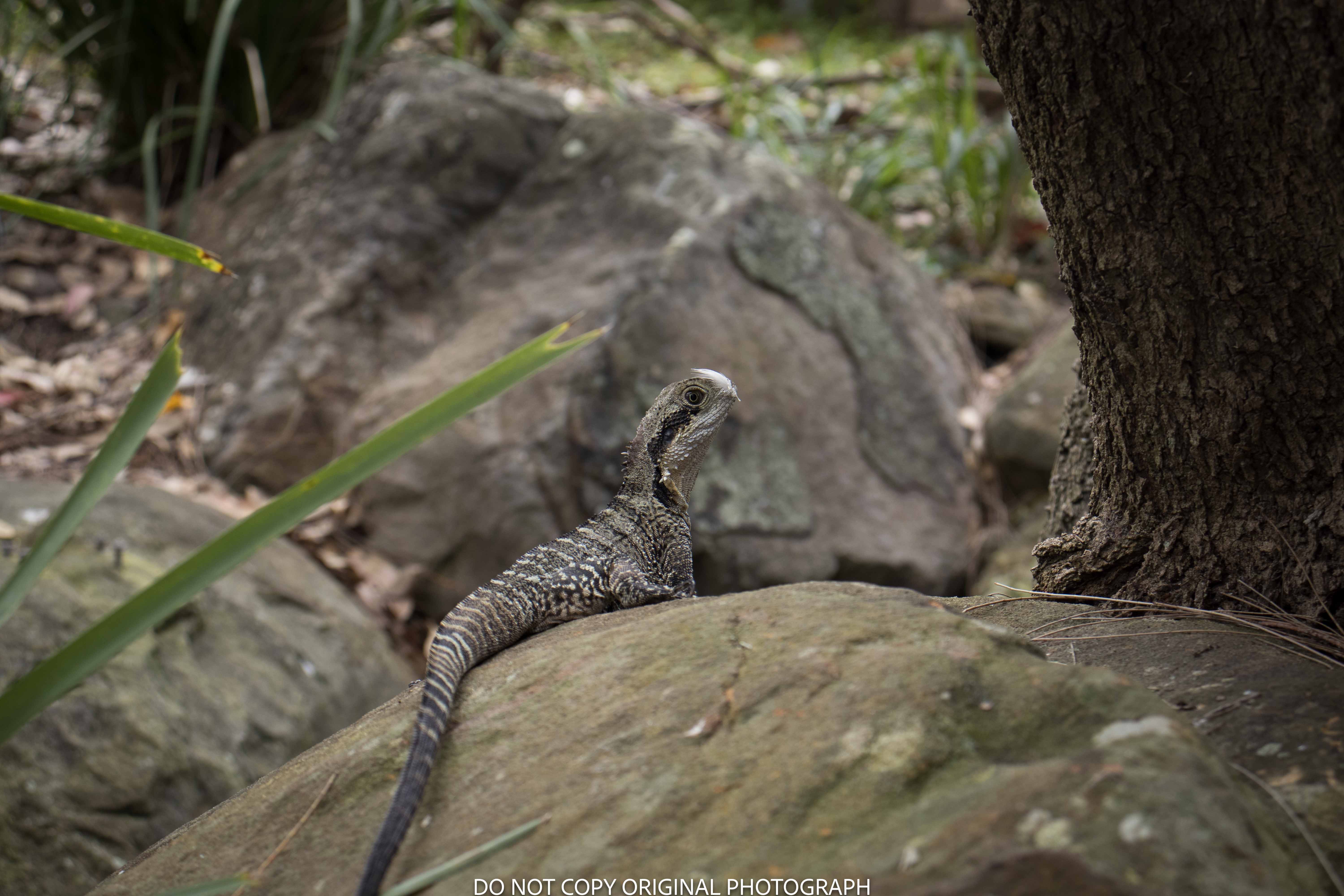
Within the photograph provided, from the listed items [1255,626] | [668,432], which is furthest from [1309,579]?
[668,432]

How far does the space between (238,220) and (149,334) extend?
1000 millimetres

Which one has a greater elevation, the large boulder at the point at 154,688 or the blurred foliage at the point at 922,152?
the blurred foliage at the point at 922,152

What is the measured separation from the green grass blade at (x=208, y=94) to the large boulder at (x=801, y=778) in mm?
4611

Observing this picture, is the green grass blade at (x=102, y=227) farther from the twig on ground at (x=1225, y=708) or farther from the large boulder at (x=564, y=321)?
the large boulder at (x=564, y=321)

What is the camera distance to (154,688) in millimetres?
3994

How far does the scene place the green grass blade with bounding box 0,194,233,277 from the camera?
1.98m

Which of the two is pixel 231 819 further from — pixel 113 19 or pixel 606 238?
pixel 113 19

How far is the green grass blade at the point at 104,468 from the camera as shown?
185cm

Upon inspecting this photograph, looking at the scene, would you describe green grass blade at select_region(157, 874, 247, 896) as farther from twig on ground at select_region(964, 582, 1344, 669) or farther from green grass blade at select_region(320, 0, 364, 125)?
green grass blade at select_region(320, 0, 364, 125)

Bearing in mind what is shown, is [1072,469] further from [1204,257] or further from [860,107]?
[860,107]

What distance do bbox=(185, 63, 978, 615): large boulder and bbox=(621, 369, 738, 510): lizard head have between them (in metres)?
1.44

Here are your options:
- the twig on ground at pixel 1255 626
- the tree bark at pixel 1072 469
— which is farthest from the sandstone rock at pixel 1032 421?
the twig on ground at pixel 1255 626

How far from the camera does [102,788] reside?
3.68 meters

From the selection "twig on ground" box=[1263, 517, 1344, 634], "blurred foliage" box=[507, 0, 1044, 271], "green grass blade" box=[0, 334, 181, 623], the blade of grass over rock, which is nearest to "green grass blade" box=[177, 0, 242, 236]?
"blurred foliage" box=[507, 0, 1044, 271]
